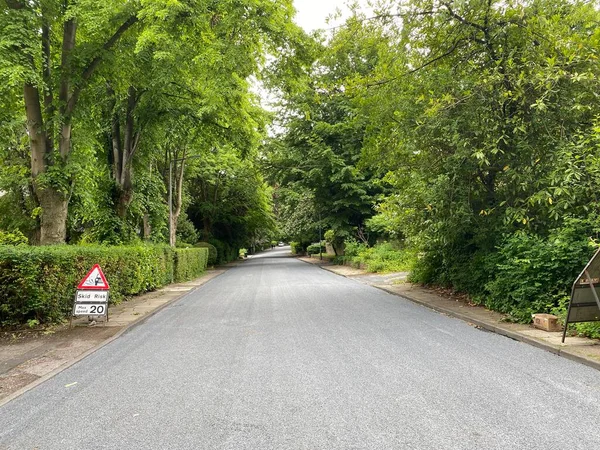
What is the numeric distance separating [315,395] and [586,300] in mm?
4479

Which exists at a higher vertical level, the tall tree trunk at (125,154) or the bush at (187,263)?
the tall tree trunk at (125,154)

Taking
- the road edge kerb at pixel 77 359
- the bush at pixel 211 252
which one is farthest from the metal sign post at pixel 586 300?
the bush at pixel 211 252

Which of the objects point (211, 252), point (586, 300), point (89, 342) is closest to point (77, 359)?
point (89, 342)

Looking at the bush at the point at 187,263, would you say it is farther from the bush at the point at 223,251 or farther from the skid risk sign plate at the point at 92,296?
the skid risk sign plate at the point at 92,296

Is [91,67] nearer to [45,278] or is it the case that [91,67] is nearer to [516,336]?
[45,278]

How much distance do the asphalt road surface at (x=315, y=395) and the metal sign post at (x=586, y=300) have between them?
0.76 m

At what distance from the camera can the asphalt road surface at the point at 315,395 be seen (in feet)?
11.0

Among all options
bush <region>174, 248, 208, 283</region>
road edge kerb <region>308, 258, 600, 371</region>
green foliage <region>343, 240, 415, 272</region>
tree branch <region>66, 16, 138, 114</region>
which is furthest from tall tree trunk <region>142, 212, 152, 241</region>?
road edge kerb <region>308, 258, 600, 371</region>

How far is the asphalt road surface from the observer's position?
3.34 meters

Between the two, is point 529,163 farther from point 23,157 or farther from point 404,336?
point 23,157

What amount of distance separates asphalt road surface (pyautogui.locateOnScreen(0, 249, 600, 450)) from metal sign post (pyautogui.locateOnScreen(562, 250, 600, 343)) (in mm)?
756

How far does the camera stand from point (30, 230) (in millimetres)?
25125

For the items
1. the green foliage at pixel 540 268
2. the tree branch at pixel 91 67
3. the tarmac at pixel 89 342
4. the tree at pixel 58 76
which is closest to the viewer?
the tarmac at pixel 89 342

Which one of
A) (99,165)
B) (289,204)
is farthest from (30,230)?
(289,204)
